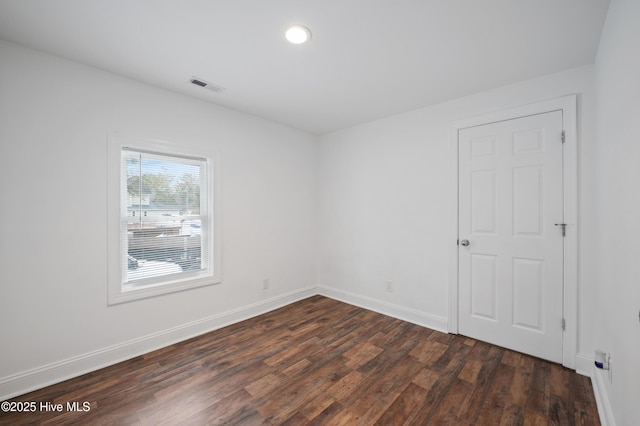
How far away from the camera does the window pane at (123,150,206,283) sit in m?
2.59

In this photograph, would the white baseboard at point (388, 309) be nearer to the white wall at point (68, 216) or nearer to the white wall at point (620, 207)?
the white wall at point (620, 207)

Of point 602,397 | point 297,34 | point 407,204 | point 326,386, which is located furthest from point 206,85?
point 602,397

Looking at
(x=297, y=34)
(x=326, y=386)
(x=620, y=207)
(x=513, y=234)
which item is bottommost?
(x=326, y=386)

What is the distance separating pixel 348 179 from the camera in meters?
3.99

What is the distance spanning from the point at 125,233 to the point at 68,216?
0.43 m

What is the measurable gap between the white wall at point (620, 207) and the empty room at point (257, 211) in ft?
0.07

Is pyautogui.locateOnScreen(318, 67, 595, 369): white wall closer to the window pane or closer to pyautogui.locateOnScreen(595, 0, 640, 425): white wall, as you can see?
pyautogui.locateOnScreen(595, 0, 640, 425): white wall

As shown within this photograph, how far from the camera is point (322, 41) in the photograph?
77.1 inches

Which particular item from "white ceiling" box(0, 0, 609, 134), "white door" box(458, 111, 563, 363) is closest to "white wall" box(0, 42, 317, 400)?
"white ceiling" box(0, 0, 609, 134)

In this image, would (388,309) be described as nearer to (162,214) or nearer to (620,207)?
(620,207)

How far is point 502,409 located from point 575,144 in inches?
85.9

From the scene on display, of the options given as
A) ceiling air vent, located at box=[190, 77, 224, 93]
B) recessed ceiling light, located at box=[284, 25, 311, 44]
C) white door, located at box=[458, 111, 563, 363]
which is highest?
ceiling air vent, located at box=[190, 77, 224, 93]

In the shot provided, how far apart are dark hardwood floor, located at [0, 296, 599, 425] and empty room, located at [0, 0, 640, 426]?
0.02 meters

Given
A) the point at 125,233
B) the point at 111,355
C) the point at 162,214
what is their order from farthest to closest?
the point at 162,214 < the point at 125,233 < the point at 111,355
